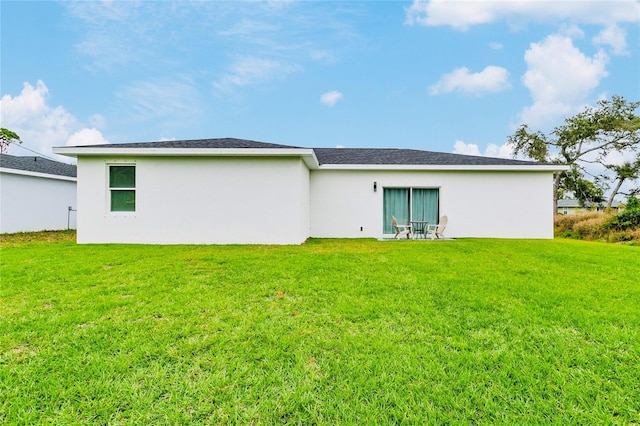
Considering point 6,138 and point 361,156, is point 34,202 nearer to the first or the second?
point 361,156

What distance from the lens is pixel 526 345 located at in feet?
10.3

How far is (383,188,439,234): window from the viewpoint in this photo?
12109mm


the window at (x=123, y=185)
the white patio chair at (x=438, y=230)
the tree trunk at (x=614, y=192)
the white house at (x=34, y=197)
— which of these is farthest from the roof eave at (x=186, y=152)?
the tree trunk at (x=614, y=192)

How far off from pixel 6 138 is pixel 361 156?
3737cm

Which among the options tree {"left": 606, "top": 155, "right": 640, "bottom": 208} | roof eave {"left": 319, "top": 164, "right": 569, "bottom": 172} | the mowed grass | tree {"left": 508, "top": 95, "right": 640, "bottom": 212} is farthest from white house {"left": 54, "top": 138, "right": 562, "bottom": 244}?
tree {"left": 606, "top": 155, "right": 640, "bottom": 208}

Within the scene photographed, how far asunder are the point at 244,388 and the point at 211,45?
15490mm

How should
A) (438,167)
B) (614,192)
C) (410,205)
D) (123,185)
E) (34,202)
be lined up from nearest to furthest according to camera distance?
(123,185), (438,167), (410,205), (34,202), (614,192)

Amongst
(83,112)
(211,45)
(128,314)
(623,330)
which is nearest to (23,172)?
(83,112)

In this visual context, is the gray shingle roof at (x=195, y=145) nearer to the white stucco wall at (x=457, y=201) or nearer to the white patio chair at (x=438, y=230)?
the white stucco wall at (x=457, y=201)

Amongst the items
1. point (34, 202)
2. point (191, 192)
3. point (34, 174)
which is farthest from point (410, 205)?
point (34, 202)

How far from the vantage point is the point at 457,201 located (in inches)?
473

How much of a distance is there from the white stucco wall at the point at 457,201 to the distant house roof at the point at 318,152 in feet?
1.25

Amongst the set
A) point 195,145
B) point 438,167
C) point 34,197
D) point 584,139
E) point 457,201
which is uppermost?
point 584,139

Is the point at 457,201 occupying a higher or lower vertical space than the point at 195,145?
lower
